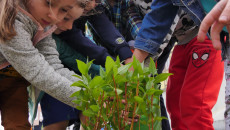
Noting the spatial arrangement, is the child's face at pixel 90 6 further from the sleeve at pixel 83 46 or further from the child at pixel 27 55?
the child at pixel 27 55

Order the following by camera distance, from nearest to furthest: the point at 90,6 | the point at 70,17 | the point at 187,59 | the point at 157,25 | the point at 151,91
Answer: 1. the point at 151,91
2. the point at 70,17
3. the point at 157,25
4. the point at 90,6
5. the point at 187,59

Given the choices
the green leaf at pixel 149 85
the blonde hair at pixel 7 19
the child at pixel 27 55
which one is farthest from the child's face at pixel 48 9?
the green leaf at pixel 149 85

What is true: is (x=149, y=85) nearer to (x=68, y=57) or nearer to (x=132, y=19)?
(x=68, y=57)

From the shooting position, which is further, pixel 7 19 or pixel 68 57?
pixel 68 57

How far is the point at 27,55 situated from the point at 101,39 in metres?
Result: 0.69

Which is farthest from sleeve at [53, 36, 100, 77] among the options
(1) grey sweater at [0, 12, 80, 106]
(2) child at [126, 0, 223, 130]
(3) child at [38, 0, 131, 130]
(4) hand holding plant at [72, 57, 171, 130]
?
(4) hand holding plant at [72, 57, 171, 130]

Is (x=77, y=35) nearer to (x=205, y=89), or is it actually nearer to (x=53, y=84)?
(x=53, y=84)

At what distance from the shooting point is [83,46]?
158cm

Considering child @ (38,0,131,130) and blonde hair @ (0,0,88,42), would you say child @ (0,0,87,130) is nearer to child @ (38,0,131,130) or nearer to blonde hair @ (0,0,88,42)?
blonde hair @ (0,0,88,42)

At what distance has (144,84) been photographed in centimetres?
77

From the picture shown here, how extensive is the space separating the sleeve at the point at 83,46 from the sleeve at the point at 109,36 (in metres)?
0.08

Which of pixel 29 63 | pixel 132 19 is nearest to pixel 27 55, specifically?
pixel 29 63

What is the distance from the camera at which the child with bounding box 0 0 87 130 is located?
1.09m

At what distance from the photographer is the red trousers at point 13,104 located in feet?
4.34
